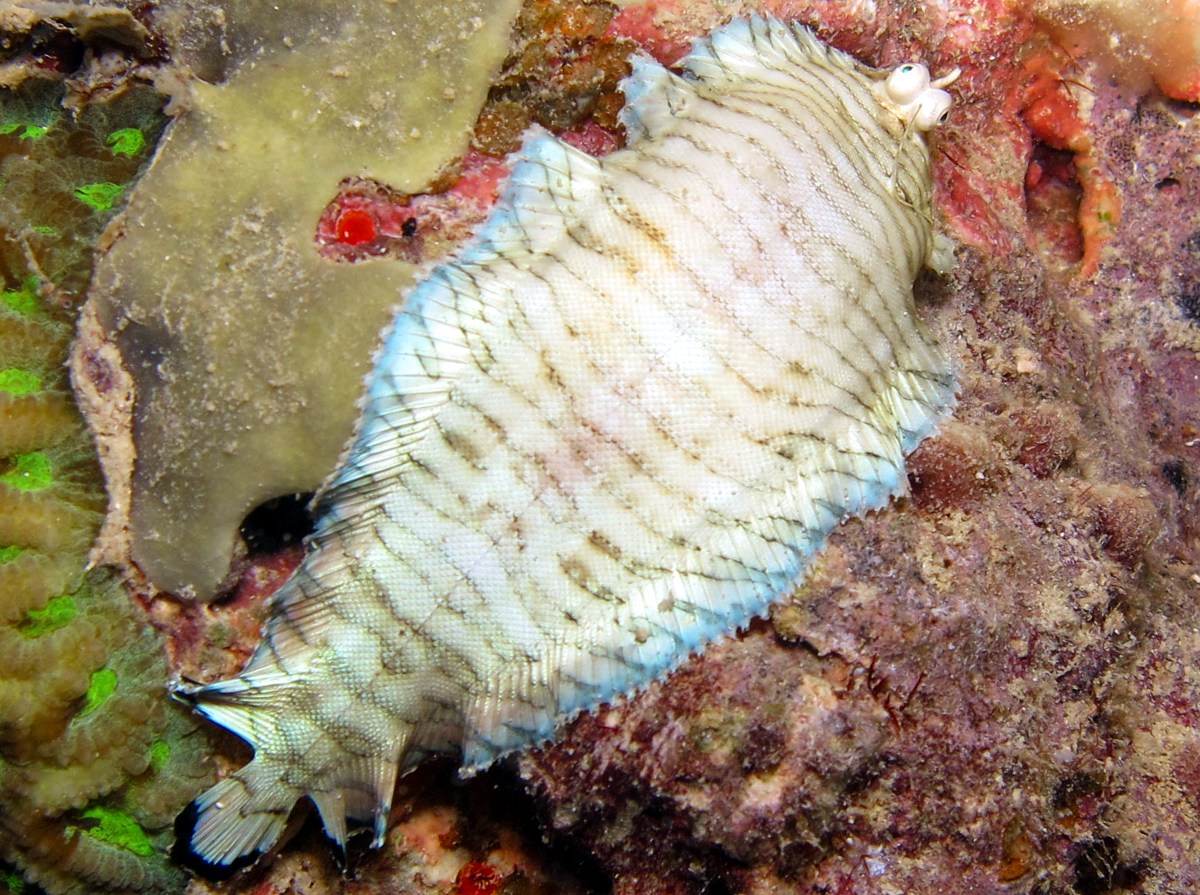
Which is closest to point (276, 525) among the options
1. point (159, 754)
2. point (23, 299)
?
point (159, 754)

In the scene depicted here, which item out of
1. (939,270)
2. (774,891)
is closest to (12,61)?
(939,270)

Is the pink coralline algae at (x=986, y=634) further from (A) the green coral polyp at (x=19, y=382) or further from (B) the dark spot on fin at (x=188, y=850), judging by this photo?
(A) the green coral polyp at (x=19, y=382)

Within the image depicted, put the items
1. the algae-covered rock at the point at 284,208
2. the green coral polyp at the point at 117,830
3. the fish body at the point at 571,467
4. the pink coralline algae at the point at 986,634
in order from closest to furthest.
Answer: the fish body at the point at 571,467, the pink coralline algae at the point at 986,634, the algae-covered rock at the point at 284,208, the green coral polyp at the point at 117,830

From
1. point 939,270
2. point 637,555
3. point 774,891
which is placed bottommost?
point 774,891

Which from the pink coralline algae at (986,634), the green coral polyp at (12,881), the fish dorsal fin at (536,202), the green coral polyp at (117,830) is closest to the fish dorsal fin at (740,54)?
the pink coralline algae at (986,634)

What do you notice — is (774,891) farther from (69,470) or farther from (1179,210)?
(1179,210)

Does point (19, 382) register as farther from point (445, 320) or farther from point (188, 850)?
point (188, 850)
